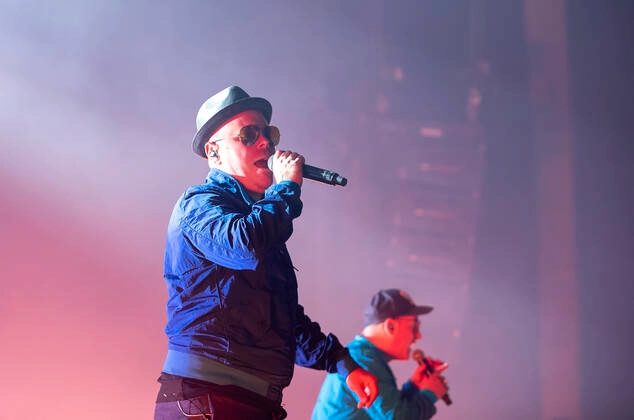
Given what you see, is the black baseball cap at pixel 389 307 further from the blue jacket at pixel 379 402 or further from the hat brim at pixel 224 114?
the hat brim at pixel 224 114

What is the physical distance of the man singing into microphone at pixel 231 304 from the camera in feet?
4.70

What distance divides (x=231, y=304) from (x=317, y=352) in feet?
1.36

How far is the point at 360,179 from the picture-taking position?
4918 mm

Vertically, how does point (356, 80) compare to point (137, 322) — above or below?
above

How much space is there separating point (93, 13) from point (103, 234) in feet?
4.94

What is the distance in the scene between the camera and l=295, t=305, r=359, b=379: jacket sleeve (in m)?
1.78

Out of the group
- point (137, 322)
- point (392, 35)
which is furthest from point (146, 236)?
point (392, 35)

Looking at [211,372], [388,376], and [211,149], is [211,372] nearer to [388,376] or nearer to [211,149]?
[211,149]

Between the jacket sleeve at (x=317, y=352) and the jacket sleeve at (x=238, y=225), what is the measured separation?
40 cm

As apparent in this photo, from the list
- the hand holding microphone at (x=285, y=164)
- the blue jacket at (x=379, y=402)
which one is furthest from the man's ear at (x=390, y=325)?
the hand holding microphone at (x=285, y=164)

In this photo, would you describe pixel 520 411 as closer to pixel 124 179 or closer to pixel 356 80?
pixel 356 80

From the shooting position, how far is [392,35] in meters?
5.02

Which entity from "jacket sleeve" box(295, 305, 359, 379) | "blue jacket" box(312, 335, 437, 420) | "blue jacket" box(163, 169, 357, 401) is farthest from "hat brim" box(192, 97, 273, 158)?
"blue jacket" box(312, 335, 437, 420)

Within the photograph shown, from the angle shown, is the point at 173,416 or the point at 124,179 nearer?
the point at 173,416
